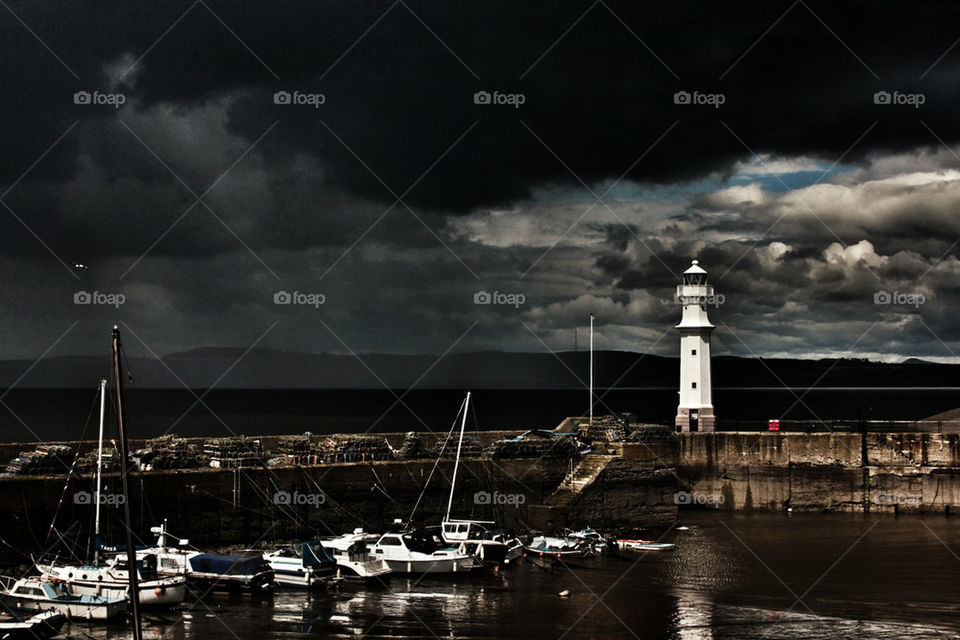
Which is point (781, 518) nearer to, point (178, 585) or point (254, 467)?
point (254, 467)

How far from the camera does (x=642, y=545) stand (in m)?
37.0

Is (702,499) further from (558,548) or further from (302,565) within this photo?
(302,565)

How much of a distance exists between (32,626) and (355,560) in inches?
397

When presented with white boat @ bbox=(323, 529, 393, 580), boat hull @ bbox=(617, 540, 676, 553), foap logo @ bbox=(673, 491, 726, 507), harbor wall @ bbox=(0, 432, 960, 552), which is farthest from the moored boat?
foap logo @ bbox=(673, 491, 726, 507)

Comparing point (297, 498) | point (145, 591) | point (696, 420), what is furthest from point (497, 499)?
point (145, 591)

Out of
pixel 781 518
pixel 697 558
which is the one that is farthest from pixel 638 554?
pixel 781 518

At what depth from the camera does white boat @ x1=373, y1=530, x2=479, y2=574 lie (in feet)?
109

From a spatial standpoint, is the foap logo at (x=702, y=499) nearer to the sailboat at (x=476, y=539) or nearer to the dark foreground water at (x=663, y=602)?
the dark foreground water at (x=663, y=602)

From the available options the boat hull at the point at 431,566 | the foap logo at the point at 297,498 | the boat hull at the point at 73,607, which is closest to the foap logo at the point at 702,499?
the boat hull at the point at 431,566

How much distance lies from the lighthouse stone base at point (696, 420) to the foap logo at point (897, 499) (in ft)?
24.7

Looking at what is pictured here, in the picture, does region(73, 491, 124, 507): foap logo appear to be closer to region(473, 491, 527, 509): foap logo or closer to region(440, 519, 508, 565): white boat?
region(440, 519, 508, 565): white boat

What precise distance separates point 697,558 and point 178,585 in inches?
666

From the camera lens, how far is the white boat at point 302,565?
102ft

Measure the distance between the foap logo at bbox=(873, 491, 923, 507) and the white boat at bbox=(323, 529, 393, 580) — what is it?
22489 millimetres
